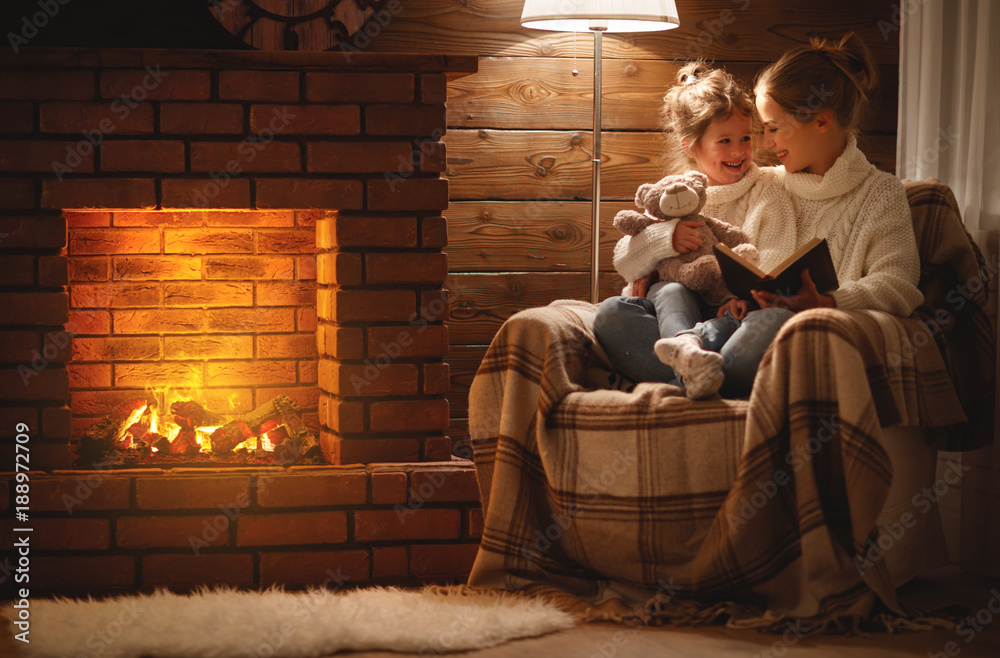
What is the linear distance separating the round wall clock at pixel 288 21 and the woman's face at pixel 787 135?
1000 mm

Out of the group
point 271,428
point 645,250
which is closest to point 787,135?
point 645,250

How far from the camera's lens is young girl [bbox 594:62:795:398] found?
1.67 meters

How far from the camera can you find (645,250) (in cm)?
195

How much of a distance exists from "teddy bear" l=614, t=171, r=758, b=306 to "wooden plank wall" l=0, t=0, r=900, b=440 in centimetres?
54

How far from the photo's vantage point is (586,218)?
2.52 metres

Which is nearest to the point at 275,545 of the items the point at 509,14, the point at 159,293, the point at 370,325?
the point at 370,325

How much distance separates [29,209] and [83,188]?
12 cm

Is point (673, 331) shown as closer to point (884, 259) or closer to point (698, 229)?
point (698, 229)

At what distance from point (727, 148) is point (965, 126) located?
0.53m

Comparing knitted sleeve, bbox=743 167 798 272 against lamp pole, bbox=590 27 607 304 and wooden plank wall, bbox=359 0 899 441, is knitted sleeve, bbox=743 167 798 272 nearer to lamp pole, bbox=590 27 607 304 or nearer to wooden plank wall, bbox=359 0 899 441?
lamp pole, bbox=590 27 607 304

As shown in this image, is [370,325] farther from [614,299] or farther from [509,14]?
[509,14]

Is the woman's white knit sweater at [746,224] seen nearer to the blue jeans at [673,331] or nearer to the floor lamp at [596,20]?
the blue jeans at [673,331]

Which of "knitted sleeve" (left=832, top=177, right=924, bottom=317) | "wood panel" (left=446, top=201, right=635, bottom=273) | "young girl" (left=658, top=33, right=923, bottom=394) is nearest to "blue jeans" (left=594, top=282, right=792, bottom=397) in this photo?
"knitted sleeve" (left=832, top=177, right=924, bottom=317)

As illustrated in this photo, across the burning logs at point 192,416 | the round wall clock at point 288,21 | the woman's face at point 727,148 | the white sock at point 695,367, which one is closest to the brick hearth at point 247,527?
the burning logs at point 192,416
